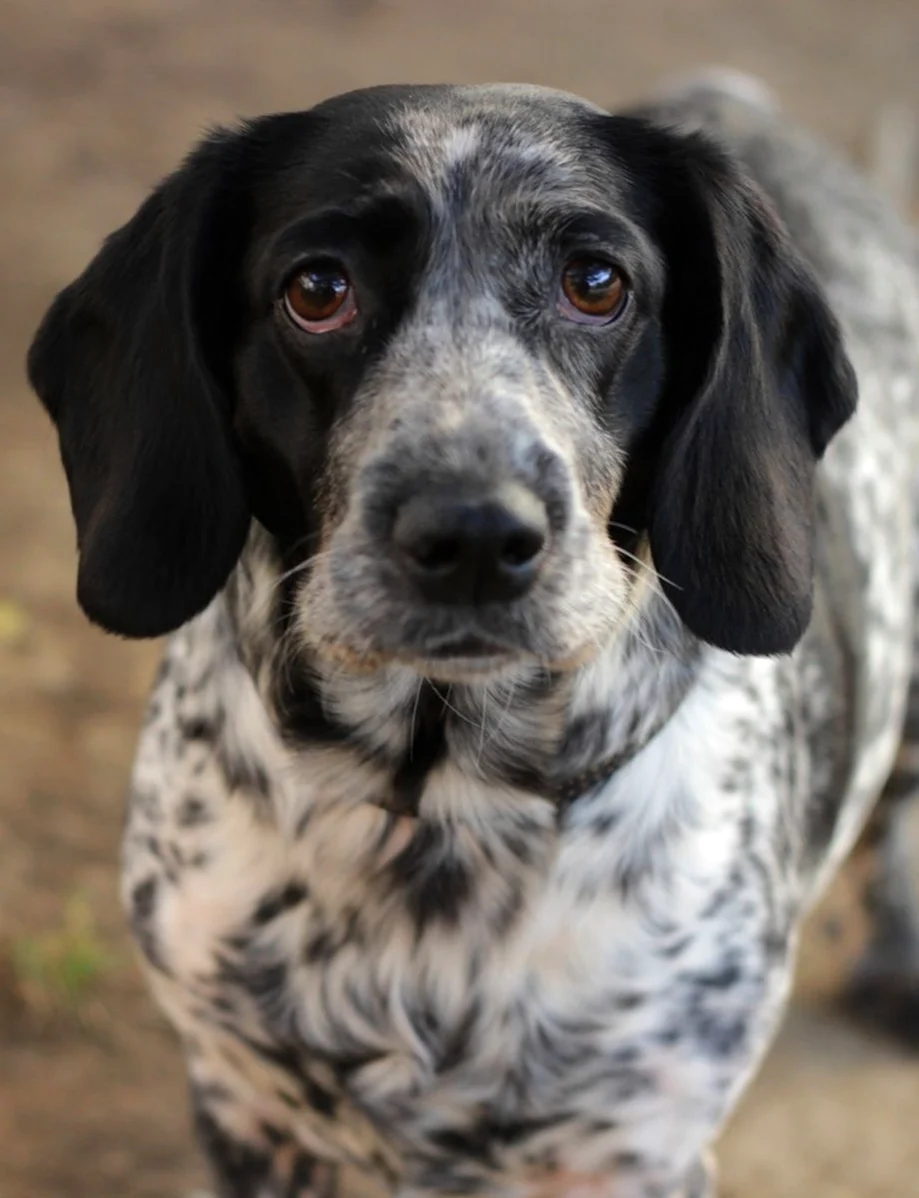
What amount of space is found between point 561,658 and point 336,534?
0.23 metres

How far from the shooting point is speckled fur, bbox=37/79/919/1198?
1.71 meters

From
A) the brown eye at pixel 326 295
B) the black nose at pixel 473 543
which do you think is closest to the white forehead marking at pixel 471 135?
the brown eye at pixel 326 295

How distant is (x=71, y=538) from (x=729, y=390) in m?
2.35

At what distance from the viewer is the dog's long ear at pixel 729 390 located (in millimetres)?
1652

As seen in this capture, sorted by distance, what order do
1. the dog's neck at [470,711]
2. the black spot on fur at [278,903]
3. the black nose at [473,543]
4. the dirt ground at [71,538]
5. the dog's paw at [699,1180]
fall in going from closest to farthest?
the black nose at [473,543], the dog's neck at [470,711], the black spot on fur at [278,903], the dog's paw at [699,1180], the dirt ground at [71,538]

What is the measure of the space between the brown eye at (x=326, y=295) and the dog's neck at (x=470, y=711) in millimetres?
274

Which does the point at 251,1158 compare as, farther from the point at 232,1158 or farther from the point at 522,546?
the point at 522,546

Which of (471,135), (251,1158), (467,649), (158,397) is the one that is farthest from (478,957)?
(471,135)

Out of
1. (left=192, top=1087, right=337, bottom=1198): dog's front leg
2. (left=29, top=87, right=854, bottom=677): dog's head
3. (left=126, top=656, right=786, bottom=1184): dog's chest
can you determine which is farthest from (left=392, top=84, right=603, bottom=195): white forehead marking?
(left=192, top=1087, right=337, bottom=1198): dog's front leg

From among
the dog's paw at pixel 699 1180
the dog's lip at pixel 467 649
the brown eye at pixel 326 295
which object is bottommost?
the dog's paw at pixel 699 1180

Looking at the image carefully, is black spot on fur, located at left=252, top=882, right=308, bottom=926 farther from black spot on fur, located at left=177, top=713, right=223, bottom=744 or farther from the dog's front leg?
the dog's front leg

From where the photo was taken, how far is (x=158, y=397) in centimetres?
163

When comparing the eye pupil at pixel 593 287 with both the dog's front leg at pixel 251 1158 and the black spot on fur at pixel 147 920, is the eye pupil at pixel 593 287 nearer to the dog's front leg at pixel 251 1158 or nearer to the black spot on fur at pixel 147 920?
the black spot on fur at pixel 147 920

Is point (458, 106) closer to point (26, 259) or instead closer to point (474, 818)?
point (474, 818)
